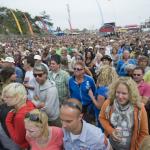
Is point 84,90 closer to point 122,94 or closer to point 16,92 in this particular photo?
Answer: point 122,94

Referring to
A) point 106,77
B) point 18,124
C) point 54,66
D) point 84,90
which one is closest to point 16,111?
point 18,124

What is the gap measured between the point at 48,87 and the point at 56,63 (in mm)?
1603

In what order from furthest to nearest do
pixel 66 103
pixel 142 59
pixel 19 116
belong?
pixel 142 59 < pixel 19 116 < pixel 66 103

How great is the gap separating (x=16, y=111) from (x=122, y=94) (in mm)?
1209

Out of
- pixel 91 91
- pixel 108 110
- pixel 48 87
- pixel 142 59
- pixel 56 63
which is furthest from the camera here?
pixel 142 59

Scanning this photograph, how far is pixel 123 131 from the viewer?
4066 mm

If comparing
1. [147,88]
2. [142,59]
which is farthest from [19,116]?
[142,59]

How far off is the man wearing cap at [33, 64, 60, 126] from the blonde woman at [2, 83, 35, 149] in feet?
3.00

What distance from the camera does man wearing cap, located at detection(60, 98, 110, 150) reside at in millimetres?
3219

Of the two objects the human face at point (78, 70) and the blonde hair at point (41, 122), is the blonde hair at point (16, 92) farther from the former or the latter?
the human face at point (78, 70)

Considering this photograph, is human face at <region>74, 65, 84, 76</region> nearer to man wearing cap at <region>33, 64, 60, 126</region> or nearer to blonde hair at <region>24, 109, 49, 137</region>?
man wearing cap at <region>33, 64, 60, 126</region>

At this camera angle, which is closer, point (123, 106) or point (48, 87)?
point (123, 106)

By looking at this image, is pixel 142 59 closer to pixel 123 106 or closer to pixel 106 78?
pixel 106 78

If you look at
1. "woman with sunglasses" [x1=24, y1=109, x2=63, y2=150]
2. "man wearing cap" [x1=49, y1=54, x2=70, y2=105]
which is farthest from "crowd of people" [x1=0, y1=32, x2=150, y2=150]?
"man wearing cap" [x1=49, y1=54, x2=70, y2=105]
